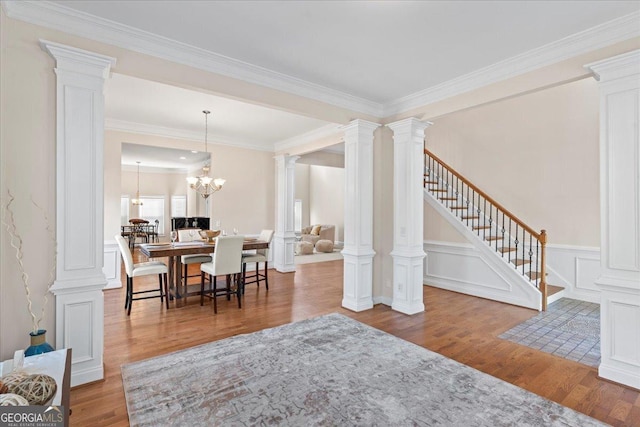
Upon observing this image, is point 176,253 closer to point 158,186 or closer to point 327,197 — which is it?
point 327,197

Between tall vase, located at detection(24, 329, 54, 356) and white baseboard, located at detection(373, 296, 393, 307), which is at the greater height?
tall vase, located at detection(24, 329, 54, 356)

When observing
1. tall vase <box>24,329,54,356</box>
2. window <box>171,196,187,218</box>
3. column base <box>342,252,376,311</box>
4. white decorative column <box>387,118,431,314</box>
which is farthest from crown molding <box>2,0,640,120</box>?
window <box>171,196,187,218</box>

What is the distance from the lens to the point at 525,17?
7.99 feet

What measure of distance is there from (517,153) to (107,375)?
659cm

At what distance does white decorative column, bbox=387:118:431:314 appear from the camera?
418 cm

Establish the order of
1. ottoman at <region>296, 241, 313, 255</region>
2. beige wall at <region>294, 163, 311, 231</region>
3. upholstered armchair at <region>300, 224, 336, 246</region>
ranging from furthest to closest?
beige wall at <region>294, 163, 311, 231</region>
upholstered armchair at <region>300, 224, 336, 246</region>
ottoman at <region>296, 241, 313, 255</region>

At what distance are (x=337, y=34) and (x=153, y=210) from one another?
1156 cm

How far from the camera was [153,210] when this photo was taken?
39.8 feet

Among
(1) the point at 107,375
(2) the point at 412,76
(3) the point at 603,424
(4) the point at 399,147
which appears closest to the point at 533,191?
(4) the point at 399,147

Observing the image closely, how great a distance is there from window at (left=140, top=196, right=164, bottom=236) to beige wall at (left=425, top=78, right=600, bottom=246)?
10.3 meters

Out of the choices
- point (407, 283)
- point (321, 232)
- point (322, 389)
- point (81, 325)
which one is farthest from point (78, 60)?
point (321, 232)

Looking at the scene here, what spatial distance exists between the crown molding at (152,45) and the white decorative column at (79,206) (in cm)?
23

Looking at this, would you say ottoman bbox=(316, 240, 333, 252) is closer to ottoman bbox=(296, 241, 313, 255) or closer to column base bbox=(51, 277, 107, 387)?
ottoman bbox=(296, 241, 313, 255)

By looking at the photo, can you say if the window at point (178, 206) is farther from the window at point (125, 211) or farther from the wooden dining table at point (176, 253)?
the wooden dining table at point (176, 253)
